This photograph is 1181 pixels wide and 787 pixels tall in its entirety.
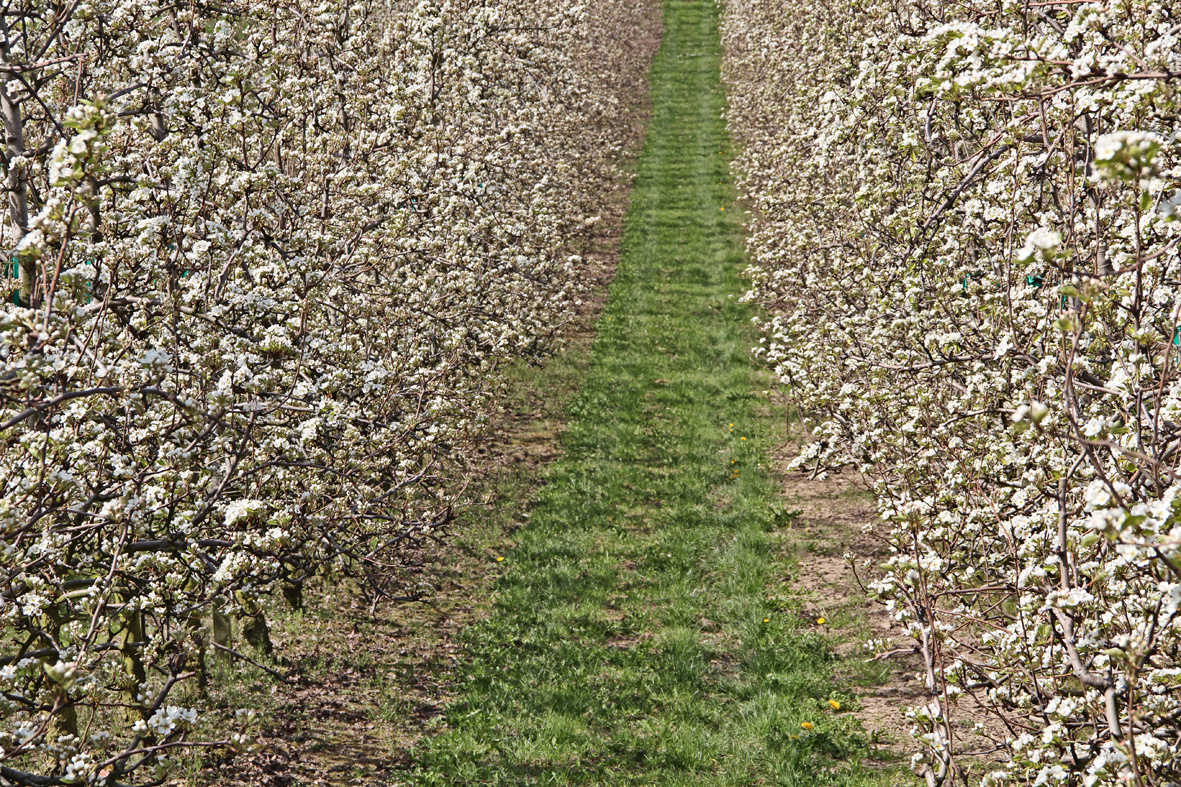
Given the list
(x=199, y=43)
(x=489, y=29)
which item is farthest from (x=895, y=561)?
(x=489, y=29)

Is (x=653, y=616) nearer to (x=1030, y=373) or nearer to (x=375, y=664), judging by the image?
(x=375, y=664)

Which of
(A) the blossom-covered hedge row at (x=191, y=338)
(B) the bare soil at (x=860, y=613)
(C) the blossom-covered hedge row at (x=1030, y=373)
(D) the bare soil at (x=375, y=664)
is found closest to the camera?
(C) the blossom-covered hedge row at (x=1030, y=373)

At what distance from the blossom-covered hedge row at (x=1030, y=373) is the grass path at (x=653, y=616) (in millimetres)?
1154

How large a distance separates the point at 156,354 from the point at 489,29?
9.11 metres

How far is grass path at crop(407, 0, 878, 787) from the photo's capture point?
6125 mm

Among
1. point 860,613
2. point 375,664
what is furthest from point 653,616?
point 375,664

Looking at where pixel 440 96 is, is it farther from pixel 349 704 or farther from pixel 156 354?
pixel 156 354

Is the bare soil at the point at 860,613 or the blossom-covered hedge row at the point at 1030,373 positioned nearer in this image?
the blossom-covered hedge row at the point at 1030,373

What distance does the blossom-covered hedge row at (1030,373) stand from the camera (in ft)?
10.6

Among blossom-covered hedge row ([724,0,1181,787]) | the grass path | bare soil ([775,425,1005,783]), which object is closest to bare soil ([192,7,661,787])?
the grass path

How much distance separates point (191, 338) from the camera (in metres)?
4.91

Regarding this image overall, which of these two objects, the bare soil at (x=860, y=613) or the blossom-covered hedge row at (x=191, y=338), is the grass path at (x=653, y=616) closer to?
the bare soil at (x=860, y=613)

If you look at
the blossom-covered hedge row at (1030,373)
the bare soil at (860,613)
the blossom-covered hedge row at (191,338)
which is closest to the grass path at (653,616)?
the bare soil at (860,613)

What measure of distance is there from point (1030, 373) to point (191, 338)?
4011 mm
